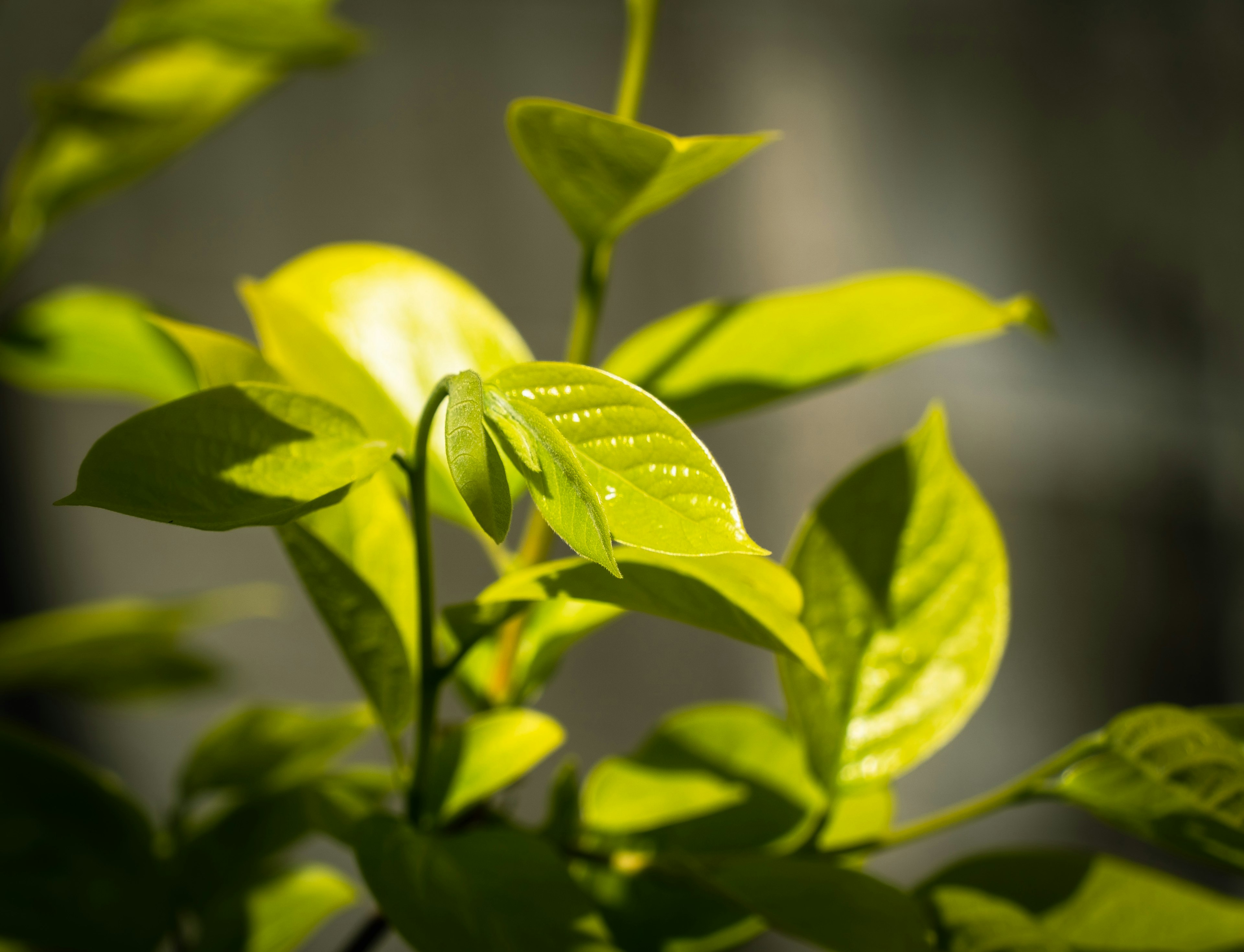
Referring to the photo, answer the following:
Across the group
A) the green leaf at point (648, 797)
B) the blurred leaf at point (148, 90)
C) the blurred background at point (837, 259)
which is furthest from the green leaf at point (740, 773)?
the blurred background at point (837, 259)

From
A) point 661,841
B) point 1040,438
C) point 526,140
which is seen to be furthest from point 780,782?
point 1040,438

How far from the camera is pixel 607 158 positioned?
150mm

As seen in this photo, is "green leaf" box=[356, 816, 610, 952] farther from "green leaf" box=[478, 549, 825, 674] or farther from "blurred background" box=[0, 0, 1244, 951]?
"blurred background" box=[0, 0, 1244, 951]

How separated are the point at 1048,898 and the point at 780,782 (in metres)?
0.06

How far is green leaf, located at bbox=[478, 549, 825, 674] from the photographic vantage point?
13 centimetres

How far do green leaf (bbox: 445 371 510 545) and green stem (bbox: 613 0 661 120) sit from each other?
100 millimetres

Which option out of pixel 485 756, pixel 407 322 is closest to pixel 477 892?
pixel 485 756

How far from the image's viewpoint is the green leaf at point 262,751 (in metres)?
0.24

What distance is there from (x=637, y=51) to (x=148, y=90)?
0.21m

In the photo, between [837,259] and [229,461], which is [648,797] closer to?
[229,461]

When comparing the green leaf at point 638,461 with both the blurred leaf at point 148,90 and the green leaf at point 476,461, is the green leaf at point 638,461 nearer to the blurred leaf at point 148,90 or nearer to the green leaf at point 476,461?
the green leaf at point 476,461

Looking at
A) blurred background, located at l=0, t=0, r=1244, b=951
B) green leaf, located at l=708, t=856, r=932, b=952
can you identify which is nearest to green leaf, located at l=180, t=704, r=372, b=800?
green leaf, located at l=708, t=856, r=932, b=952

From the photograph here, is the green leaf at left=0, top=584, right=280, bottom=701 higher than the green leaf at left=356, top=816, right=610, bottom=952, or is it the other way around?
the green leaf at left=356, top=816, right=610, bottom=952

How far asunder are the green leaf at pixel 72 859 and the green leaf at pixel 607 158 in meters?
0.18
